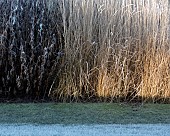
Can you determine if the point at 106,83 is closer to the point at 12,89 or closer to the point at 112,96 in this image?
the point at 112,96

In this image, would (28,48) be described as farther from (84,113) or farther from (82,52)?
(84,113)

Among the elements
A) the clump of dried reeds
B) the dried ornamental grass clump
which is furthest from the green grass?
the dried ornamental grass clump

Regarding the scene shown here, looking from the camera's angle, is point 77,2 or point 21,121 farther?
point 77,2

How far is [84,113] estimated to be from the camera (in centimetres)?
630

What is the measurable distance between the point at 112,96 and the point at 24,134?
98.2 inches

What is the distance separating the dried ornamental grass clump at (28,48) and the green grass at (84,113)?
570mm

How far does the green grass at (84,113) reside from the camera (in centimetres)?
593

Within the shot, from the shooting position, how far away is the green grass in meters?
5.93

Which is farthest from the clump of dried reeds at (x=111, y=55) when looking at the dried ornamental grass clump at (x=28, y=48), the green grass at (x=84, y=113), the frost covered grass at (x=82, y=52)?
the green grass at (x=84, y=113)

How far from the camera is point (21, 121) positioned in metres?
5.85

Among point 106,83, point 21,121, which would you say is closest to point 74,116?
point 21,121

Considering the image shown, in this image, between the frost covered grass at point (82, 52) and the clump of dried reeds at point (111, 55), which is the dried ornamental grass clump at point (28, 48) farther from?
the clump of dried reeds at point (111, 55)

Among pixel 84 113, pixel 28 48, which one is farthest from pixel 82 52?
pixel 84 113

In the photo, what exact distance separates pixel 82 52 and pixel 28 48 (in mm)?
945
